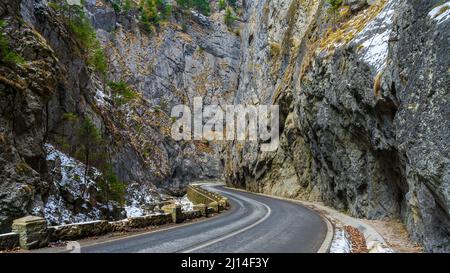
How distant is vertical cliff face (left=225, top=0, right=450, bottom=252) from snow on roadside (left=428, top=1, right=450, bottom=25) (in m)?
0.04

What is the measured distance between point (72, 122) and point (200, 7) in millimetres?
78553

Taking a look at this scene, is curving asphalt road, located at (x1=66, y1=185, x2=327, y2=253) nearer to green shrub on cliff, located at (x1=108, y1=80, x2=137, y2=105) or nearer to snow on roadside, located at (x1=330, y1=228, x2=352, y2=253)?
snow on roadside, located at (x1=330, y1=228, x2=352, y2=253)

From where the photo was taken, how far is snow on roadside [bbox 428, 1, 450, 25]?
29.3 ft

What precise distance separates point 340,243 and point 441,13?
291 inches

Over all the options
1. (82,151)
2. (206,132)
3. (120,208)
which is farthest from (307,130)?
(206,132)

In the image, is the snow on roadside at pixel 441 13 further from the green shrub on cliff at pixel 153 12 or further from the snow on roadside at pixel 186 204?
the green shrub on cliff at pixel 153 12

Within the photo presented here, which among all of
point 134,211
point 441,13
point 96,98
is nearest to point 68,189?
point 134,211

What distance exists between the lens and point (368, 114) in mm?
17297

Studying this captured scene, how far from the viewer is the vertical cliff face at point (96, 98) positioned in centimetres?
1853

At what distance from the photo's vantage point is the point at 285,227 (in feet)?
48.8

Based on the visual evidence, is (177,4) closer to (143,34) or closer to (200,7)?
(200,7)

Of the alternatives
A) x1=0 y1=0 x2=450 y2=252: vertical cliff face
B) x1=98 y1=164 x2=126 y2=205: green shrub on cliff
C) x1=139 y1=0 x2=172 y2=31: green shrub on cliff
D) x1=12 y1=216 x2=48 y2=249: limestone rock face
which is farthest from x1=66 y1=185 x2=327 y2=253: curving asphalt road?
x1=139 y1=0 x2=172 y2=31: green shrub on cliff

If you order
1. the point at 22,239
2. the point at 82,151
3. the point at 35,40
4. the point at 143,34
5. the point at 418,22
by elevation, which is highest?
the point at 143,34

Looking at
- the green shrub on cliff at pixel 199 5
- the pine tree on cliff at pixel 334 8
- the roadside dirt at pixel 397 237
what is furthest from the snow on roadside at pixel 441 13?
the green shrub on cliff at pixel 199 5
